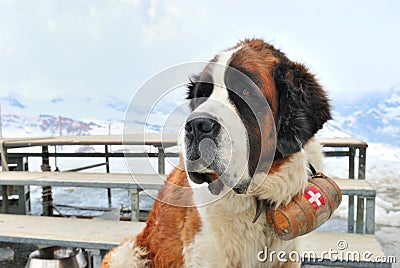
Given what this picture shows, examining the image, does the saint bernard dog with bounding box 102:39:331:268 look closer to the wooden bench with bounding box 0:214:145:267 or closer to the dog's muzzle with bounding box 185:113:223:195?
the dog's muzzle with bounding box 185:113:223:195

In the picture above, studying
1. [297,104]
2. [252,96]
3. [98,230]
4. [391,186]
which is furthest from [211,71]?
[391,186]

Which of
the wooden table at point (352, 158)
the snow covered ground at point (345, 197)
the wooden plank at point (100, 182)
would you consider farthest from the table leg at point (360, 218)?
the snow covered ground at point (345, 197)

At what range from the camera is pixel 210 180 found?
915 millimetres

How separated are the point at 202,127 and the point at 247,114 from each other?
145mm

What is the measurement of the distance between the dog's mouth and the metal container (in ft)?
3.85

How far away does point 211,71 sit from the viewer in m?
0.93

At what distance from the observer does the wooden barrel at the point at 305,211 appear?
881mm

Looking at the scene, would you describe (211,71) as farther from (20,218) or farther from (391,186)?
(391,186)

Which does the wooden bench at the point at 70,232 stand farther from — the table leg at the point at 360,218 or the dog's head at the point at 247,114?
the table leg at the point at 360,218

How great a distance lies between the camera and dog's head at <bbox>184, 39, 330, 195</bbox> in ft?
2.68

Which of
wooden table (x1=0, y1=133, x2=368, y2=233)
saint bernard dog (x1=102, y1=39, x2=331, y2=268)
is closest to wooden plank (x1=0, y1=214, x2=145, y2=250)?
wooden table (x1=0, y1=133, x2=368, y2=233)

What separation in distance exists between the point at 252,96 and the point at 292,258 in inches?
19.5

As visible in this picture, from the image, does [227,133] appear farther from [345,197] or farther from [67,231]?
[345,197]

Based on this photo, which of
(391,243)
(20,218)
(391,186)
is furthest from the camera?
(391,186)
